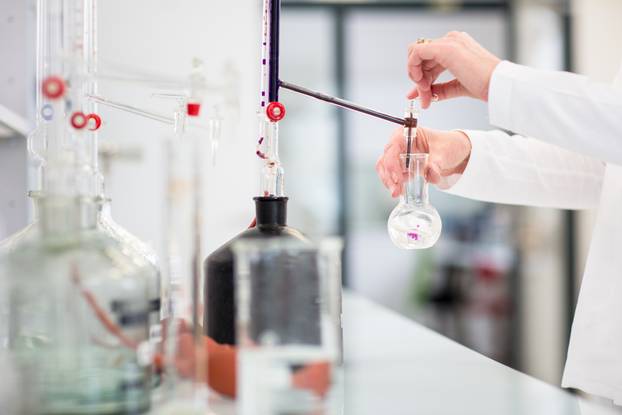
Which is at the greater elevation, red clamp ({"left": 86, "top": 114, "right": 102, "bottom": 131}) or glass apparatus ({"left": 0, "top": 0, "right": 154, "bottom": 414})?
red clamp ({"left": 86, "top": 114, "right": 102, "bottom": 131})

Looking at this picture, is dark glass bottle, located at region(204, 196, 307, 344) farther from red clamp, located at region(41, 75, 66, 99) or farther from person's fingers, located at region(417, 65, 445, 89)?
person's fingers, located at region(417, 65, 445, 89)

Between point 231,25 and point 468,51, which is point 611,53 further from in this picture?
point 468,51

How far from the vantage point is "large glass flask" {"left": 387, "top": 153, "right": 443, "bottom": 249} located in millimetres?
903

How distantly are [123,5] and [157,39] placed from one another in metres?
0.22

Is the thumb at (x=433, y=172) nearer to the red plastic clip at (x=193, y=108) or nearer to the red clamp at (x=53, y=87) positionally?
the red plastic clip at (x=193, y=108)

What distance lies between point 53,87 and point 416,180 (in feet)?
1.70

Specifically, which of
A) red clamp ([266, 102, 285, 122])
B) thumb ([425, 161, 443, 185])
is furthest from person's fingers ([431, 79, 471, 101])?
red clamp ([266, 102, 285, 122])

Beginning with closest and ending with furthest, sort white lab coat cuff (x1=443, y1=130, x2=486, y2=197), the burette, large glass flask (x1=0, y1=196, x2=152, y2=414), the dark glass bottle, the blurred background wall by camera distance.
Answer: large glass flask (x1=0, y1=196, x2=152, y2=414) → the dark glass bottle → the burette → white lab coat cuff (x1=443, y1=130, x2=486, y2=197) → the blurred background wall

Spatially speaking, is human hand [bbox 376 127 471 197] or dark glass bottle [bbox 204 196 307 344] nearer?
dark glass bottle [bbox 204 196 307 344]

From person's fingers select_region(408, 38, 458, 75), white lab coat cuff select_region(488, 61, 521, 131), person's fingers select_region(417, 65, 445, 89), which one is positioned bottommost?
white lab coat cuff select_region(488, 61, 521, 131)

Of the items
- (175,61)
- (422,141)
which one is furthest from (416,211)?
(175,61)

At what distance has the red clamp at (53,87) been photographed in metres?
0.55

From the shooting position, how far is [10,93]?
1330 millimetres

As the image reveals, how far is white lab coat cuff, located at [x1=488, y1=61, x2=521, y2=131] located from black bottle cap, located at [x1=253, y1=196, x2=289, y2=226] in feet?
1.38
